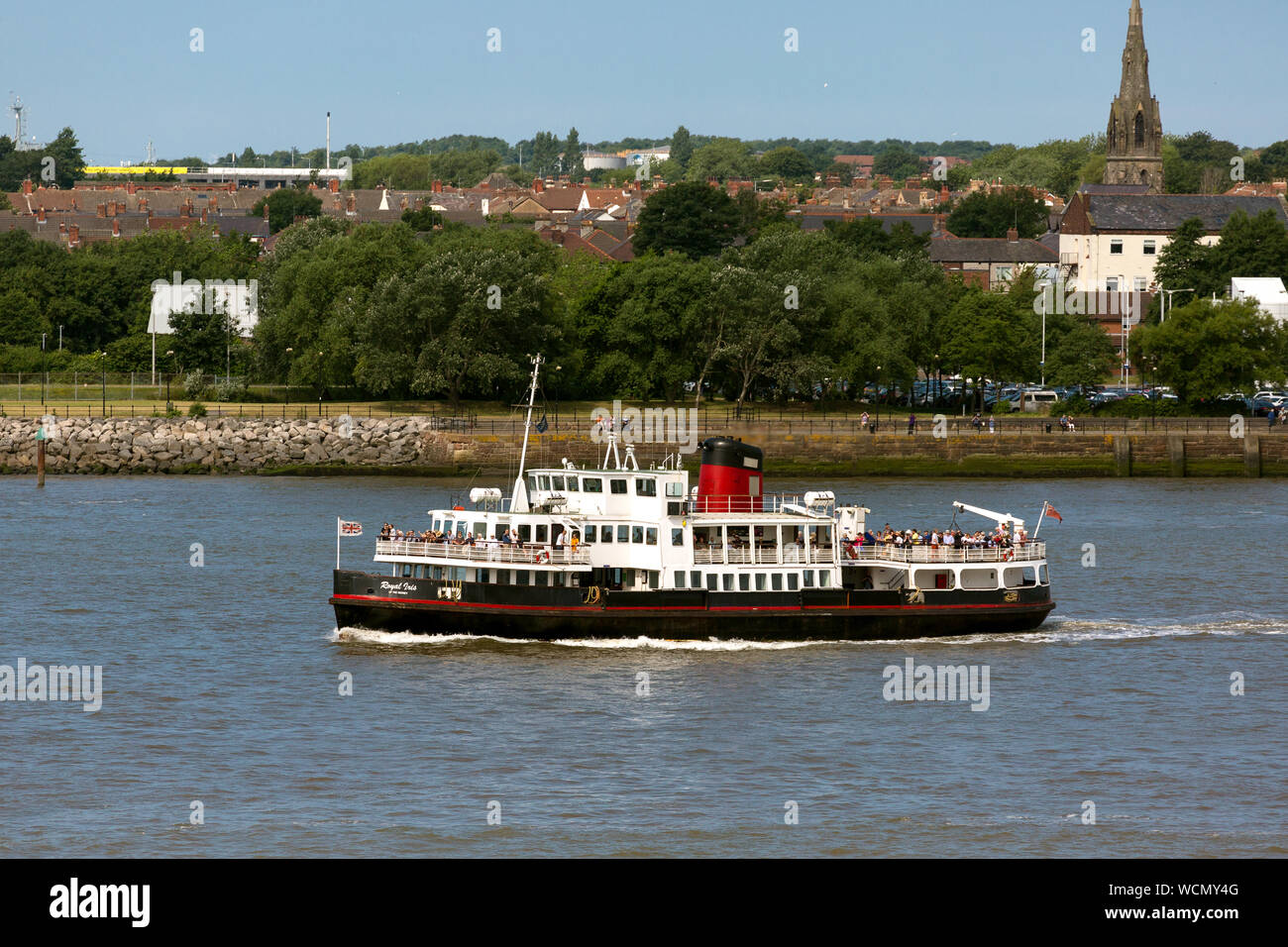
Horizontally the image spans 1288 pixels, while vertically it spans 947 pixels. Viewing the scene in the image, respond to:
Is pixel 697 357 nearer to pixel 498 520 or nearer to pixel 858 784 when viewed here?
pixel 498 520

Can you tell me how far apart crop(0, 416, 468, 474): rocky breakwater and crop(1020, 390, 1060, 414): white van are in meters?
34.1

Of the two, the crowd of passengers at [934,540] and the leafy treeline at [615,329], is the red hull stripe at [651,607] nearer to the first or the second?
the crowd of passengers at [934,540]

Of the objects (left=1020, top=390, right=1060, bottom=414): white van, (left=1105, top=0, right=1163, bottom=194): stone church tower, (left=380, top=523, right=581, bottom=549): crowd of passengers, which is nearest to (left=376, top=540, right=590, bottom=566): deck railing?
(left=380, top=523, right=581, bottom=549): crowd of passengers

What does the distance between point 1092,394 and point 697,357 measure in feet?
82.3

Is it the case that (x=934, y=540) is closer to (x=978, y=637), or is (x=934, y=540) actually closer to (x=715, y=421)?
(x=978, y=637)

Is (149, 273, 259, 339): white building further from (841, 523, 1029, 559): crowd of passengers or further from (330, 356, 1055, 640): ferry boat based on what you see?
(841, 523, 1029, 559): crowd of passengers

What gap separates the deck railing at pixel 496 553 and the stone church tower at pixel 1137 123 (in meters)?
159

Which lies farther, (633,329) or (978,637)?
(633,329)

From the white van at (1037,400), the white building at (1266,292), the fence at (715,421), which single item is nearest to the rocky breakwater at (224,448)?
the fence at (715,421)

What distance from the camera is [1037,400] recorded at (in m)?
104

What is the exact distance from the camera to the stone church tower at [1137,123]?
190125 mm

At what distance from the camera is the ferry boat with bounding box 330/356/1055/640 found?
44.1 metres

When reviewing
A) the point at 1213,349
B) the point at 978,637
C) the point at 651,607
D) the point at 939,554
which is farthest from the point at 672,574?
the point at 1213,349

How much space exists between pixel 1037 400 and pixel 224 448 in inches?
1858
